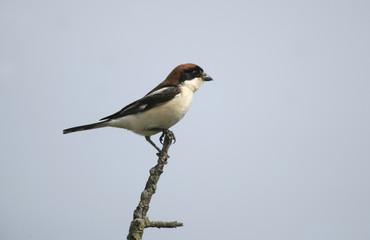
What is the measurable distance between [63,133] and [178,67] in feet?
8.44

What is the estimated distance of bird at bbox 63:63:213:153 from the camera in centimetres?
693

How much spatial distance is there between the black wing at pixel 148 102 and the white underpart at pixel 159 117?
0.07m

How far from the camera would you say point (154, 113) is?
273 inches

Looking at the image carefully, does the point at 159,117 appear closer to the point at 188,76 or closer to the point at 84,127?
the point at 188,76

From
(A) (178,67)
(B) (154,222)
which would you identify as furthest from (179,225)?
(A) (178,67)

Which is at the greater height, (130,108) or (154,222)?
(130,108)

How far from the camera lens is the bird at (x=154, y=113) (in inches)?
273

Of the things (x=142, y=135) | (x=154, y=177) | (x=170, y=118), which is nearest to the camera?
(x=154, y=177)

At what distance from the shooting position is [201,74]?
793 cm

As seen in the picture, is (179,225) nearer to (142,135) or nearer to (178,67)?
(142,135)

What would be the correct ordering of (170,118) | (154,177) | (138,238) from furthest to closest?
1. (170,118)
2. (154,177)
3. (138,238)

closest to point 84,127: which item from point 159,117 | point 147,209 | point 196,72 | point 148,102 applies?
point 148,102

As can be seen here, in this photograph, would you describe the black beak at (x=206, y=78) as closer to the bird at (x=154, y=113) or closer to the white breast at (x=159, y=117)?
the bird at (x=154, y=113)

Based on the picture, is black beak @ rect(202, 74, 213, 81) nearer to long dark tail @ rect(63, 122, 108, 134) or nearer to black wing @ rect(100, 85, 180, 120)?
black wing @ rect(100, 85, 180, 120)
